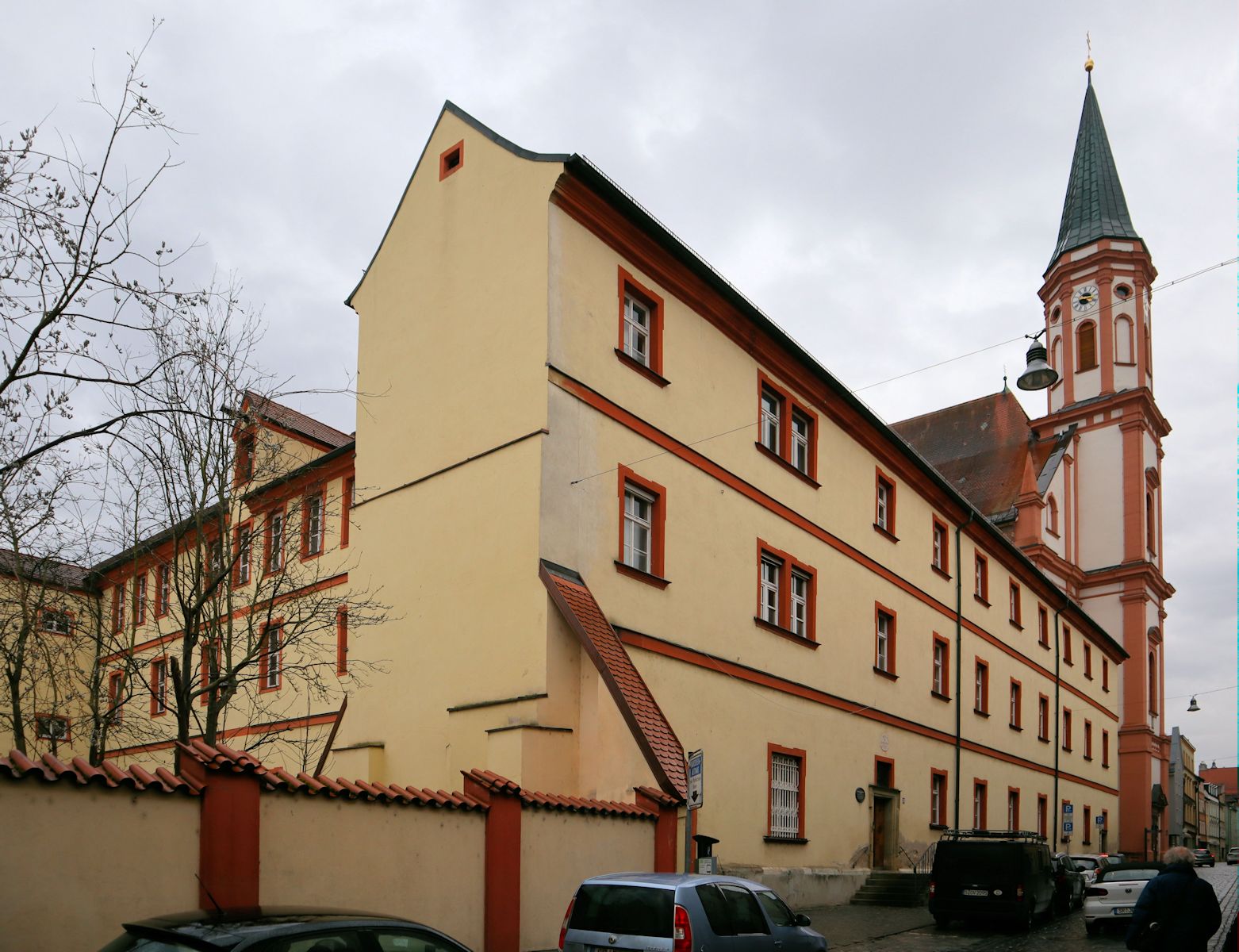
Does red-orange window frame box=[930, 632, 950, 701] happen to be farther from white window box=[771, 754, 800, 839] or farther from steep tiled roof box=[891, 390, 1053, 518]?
steep tiled roof box=[891, 390, 1053, 518]

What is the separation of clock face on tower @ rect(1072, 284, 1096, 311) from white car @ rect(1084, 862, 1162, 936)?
132 ft

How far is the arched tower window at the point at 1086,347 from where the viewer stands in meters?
56.0

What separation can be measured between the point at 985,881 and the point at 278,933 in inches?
649

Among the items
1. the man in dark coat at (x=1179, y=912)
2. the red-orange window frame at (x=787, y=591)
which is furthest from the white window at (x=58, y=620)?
the man in dark coat at (x=1179, y=912)

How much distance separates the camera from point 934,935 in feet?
63.2

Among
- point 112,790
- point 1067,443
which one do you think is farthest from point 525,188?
point 1067,443

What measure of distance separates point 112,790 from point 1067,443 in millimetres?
51555

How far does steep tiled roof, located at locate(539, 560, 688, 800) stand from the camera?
16234 mm

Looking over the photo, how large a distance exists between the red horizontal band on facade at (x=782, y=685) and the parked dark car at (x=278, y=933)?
37.6 ft

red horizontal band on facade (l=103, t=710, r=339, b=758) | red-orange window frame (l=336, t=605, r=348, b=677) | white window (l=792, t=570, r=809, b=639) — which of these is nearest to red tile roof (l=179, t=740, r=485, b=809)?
red-orange window frame (l=336, t=605, r=348, b=677)

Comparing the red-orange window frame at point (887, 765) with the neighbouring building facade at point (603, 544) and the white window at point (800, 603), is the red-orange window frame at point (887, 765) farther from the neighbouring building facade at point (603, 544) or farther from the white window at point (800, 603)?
the white window at point (800, 603)

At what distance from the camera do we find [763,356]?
930 inches

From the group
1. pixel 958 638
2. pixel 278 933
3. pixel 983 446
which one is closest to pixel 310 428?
pixel 958 638

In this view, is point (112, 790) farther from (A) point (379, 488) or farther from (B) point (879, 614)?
(B) point (879, 614)
